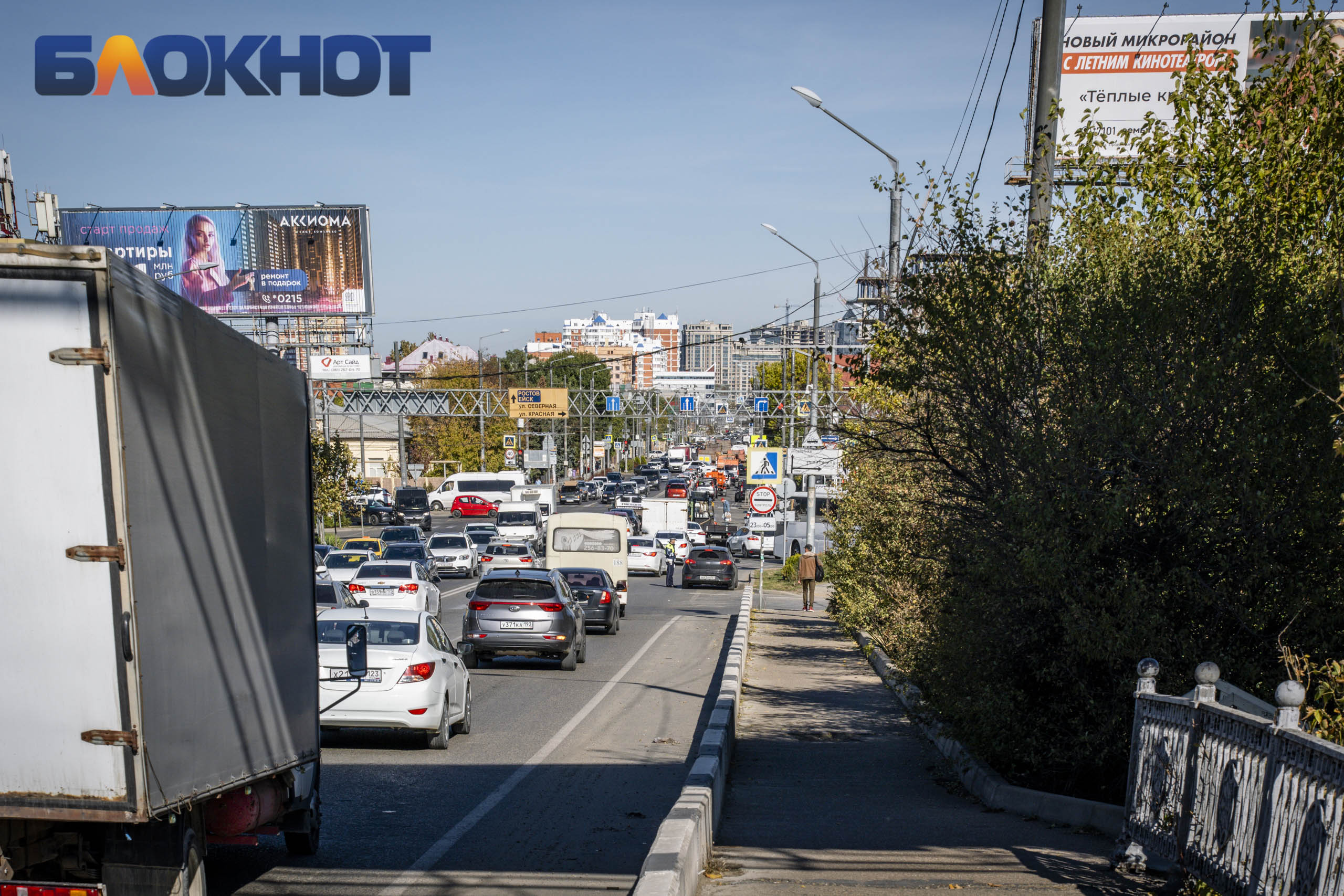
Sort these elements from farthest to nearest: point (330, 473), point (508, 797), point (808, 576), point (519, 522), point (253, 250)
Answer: point (253, 250) → point (519, 522) → point (330, 473) → point (808, 576) → point (508, 797)

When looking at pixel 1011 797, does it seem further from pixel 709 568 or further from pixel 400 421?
pixel 400 421

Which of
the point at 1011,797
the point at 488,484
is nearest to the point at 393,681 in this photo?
the point at 1011,797

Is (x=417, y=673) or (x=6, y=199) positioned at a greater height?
(x=6, y=199)

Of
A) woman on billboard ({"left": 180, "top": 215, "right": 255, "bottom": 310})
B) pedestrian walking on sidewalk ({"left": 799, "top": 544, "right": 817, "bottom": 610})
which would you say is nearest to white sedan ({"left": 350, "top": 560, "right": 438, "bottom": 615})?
pedestrian walking on sidewalk ({"left": 799, "top": 544, "right": 817, "bottom": 610})

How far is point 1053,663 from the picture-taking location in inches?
355

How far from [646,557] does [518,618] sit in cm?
3086

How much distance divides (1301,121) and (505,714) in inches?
422

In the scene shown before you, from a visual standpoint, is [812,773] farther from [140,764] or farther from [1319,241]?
[140,764]

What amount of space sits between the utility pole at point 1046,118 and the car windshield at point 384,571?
64.1 feet

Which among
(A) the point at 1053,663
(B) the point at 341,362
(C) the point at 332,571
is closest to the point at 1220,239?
(A) the point at 1053,663

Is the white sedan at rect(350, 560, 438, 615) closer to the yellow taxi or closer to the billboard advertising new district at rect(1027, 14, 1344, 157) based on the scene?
the yellow taxi

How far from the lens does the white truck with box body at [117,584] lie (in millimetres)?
4492

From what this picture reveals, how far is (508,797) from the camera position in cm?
1015

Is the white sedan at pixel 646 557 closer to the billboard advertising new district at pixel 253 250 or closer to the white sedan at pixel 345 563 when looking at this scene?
the billboard advertising new district at pixel 253 250
